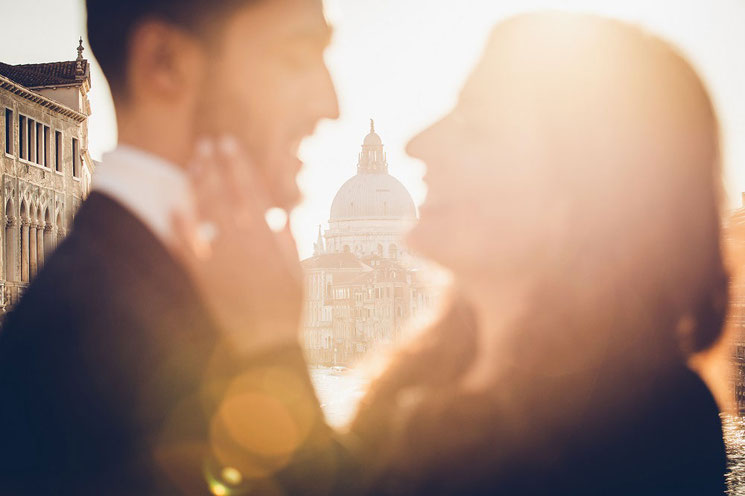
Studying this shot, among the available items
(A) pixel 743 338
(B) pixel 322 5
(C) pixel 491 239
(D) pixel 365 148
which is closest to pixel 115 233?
(B) pixel 322 5

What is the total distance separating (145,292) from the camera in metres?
1.04

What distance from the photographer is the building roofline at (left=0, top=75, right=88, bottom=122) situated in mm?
15337

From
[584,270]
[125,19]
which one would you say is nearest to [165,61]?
[125,19]

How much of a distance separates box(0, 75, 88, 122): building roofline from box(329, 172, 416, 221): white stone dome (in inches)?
2198

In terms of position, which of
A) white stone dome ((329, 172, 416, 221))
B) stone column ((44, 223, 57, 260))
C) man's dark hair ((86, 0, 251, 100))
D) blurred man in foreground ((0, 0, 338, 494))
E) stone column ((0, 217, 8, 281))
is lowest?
blurred man in foreground ((0, 0, 338, 494))

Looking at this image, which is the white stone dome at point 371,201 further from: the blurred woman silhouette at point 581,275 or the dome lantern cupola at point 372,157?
the blurred woman silhouette at point 581,275

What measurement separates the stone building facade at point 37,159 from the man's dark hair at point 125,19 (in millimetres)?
13883

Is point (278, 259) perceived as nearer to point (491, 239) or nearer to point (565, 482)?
point (491, 239)

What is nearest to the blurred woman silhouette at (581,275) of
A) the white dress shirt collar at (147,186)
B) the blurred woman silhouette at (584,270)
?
the blurred woman silhouette at (584,270)

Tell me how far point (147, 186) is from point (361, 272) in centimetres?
4624

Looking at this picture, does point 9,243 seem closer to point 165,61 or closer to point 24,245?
point 24,245

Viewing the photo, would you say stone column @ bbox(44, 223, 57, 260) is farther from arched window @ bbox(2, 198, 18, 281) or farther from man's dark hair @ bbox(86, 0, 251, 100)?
man's dark hair @ bbox(86, 0, 251, 100)

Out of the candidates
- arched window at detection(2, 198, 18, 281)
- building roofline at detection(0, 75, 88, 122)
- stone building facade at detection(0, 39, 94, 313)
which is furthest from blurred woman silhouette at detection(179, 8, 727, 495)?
building roofline at detection(0, 75, 88, 122)

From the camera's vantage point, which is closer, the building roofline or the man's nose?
the man's nose
